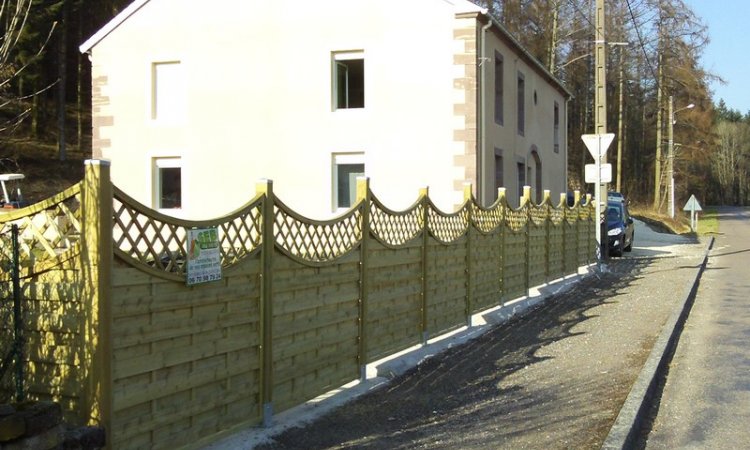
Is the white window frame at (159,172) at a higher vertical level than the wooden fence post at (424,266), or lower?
higher

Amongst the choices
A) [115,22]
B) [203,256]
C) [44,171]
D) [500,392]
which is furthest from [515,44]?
[44,171]

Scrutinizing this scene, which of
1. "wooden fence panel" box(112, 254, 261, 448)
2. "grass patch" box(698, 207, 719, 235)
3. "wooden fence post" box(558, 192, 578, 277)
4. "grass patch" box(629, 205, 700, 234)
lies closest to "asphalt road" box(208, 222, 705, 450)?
"wooden fence panel" box(112, 254, 261, 448)

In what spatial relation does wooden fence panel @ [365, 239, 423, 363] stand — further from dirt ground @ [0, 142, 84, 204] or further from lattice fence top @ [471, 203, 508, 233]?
dirt ground @ [0, 142, 84, 204]

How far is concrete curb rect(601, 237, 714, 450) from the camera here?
530cm

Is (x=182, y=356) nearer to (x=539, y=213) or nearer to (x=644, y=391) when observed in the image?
(x=644, y=391)

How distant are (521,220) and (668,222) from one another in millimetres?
35882

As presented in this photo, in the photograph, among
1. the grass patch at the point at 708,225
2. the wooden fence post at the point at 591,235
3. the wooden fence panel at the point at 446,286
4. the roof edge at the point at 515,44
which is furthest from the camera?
the grass patch at the point at 708,225

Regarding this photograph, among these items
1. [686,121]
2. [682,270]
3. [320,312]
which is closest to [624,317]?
[320,312]

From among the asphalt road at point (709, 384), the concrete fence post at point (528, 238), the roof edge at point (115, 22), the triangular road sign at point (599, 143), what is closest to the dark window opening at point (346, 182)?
the triangular road sign at point (599, 143)

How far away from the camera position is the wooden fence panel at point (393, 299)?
7414 mm

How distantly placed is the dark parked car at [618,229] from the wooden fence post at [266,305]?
20.0 meters

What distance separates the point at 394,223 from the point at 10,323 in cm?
446

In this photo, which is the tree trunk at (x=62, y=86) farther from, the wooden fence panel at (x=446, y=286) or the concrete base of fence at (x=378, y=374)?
the wooden fence panel at (x=446, y=286)

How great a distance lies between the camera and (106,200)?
163 inches
